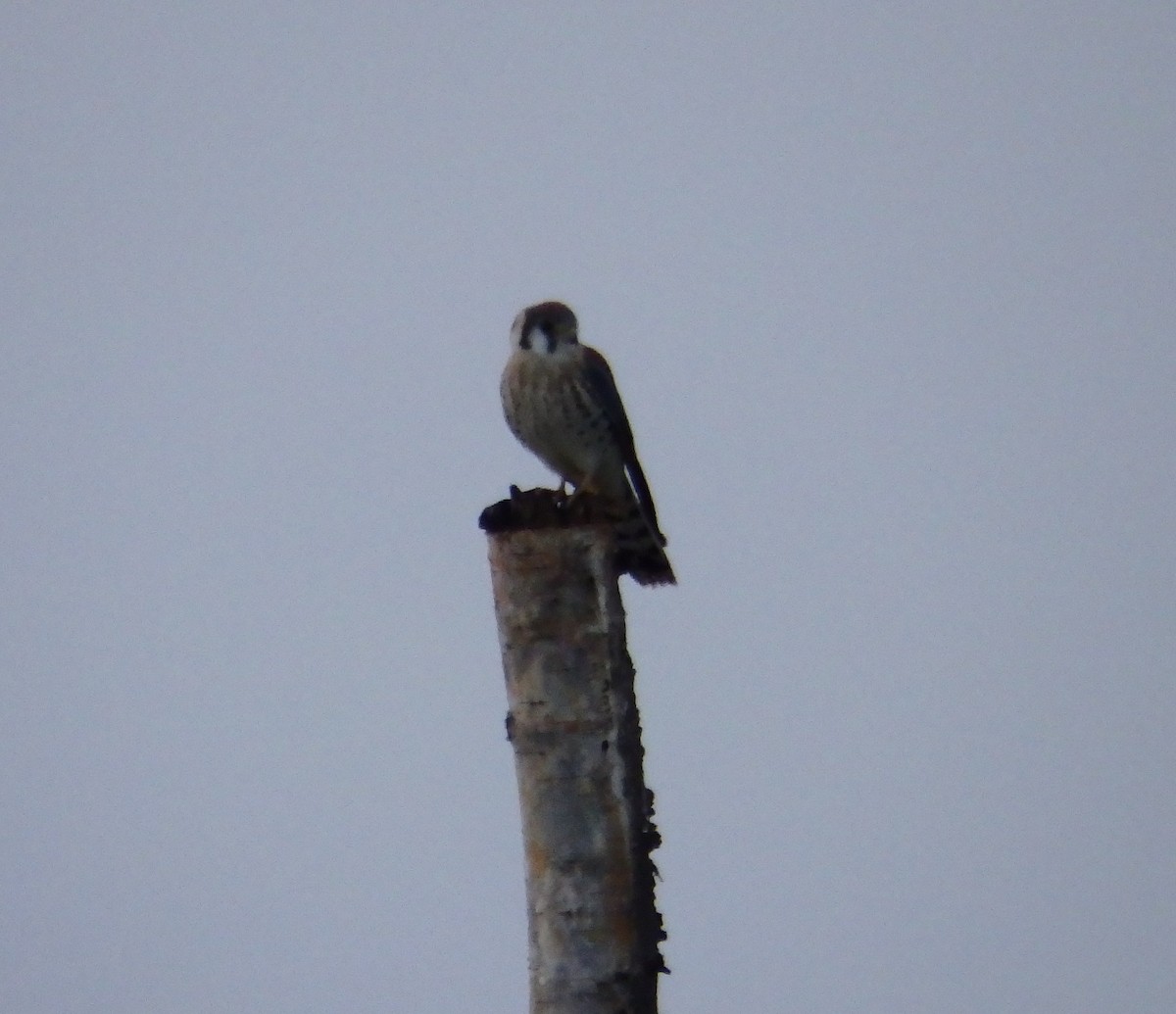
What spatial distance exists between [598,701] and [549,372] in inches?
113

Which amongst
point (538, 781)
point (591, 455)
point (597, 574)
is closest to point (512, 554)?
point (597, 574)

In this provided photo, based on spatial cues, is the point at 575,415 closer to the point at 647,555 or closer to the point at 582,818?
the point at 647,555

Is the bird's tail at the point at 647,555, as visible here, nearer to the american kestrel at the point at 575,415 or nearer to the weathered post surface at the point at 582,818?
the american kestrel at the point at 575,415

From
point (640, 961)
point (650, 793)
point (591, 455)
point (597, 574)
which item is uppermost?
point (591, 455)

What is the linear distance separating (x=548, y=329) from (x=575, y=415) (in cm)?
35

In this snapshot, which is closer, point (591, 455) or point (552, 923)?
point (552, 923)

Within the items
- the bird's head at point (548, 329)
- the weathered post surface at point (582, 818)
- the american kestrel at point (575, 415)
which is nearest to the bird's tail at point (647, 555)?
the american kestrel at point (575, 415)

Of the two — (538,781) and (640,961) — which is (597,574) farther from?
(640,961)

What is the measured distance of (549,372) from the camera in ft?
20.5

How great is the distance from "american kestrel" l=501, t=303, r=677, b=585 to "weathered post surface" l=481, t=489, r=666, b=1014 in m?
2.58

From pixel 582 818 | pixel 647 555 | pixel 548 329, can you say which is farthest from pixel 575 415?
pixel 582 818

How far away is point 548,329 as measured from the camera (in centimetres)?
632

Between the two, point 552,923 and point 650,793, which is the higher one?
point 650,793

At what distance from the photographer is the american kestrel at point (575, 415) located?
20.4 ft
